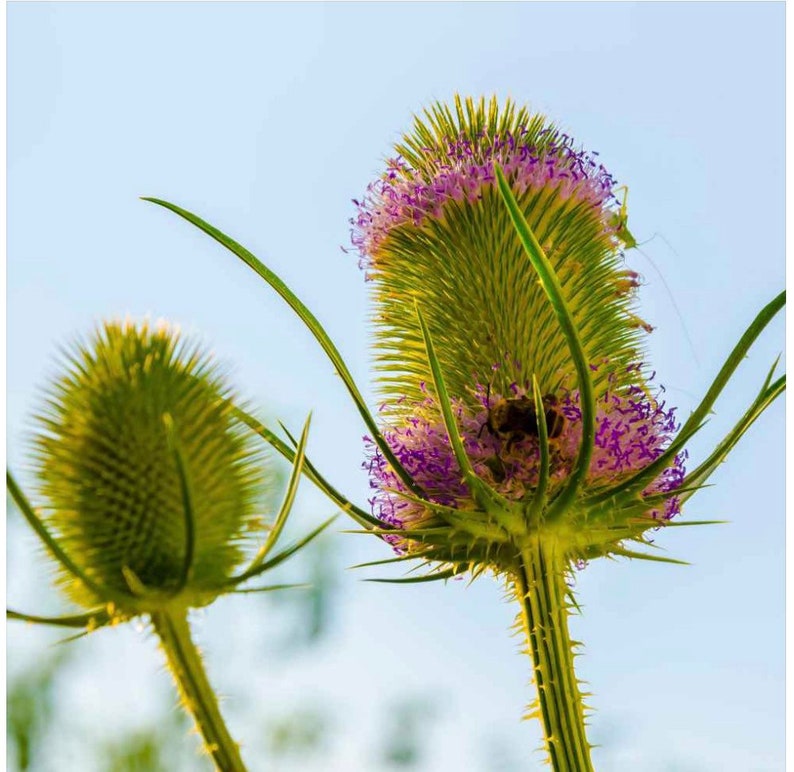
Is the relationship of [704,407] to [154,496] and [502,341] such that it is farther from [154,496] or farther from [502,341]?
[154,496]

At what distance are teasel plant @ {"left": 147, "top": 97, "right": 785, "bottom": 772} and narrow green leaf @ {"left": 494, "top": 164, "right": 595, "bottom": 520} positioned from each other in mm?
20

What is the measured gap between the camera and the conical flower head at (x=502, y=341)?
8.89 ft

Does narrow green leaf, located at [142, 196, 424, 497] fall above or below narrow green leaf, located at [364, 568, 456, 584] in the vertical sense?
above

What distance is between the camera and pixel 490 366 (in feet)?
9.38

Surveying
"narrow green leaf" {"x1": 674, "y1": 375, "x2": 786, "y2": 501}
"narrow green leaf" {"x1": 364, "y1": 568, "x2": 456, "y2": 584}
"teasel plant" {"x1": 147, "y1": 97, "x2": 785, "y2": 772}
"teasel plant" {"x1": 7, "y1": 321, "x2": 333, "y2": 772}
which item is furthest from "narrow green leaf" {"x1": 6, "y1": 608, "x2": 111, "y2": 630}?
"narrow green leaf" {"x1": 674, "y1": 375, "x2": 786, "y2": 501}

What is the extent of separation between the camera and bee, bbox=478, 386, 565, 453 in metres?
2.70

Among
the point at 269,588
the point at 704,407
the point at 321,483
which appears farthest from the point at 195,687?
the point at 704,407

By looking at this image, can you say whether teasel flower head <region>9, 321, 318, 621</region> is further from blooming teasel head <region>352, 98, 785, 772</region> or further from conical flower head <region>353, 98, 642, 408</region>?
conical flower head <region>353, 98, 642, 408</region>

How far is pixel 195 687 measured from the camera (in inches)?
73.0

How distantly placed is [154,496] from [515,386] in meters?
1.04

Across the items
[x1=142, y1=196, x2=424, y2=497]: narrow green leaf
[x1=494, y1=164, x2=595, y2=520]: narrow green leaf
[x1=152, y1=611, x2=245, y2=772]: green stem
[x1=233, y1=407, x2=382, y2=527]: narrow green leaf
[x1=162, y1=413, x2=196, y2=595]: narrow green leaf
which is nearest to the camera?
[x1=162, y1=413, x2=196, y2=595]: narrow green leaf

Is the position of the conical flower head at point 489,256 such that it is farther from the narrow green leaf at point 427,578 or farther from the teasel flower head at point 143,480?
the teasel flower head at point 143,480

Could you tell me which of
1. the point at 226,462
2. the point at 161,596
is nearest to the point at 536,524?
the point at 226,462

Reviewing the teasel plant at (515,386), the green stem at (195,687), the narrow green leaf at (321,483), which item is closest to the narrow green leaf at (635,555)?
the teasel plant at (515,386)
